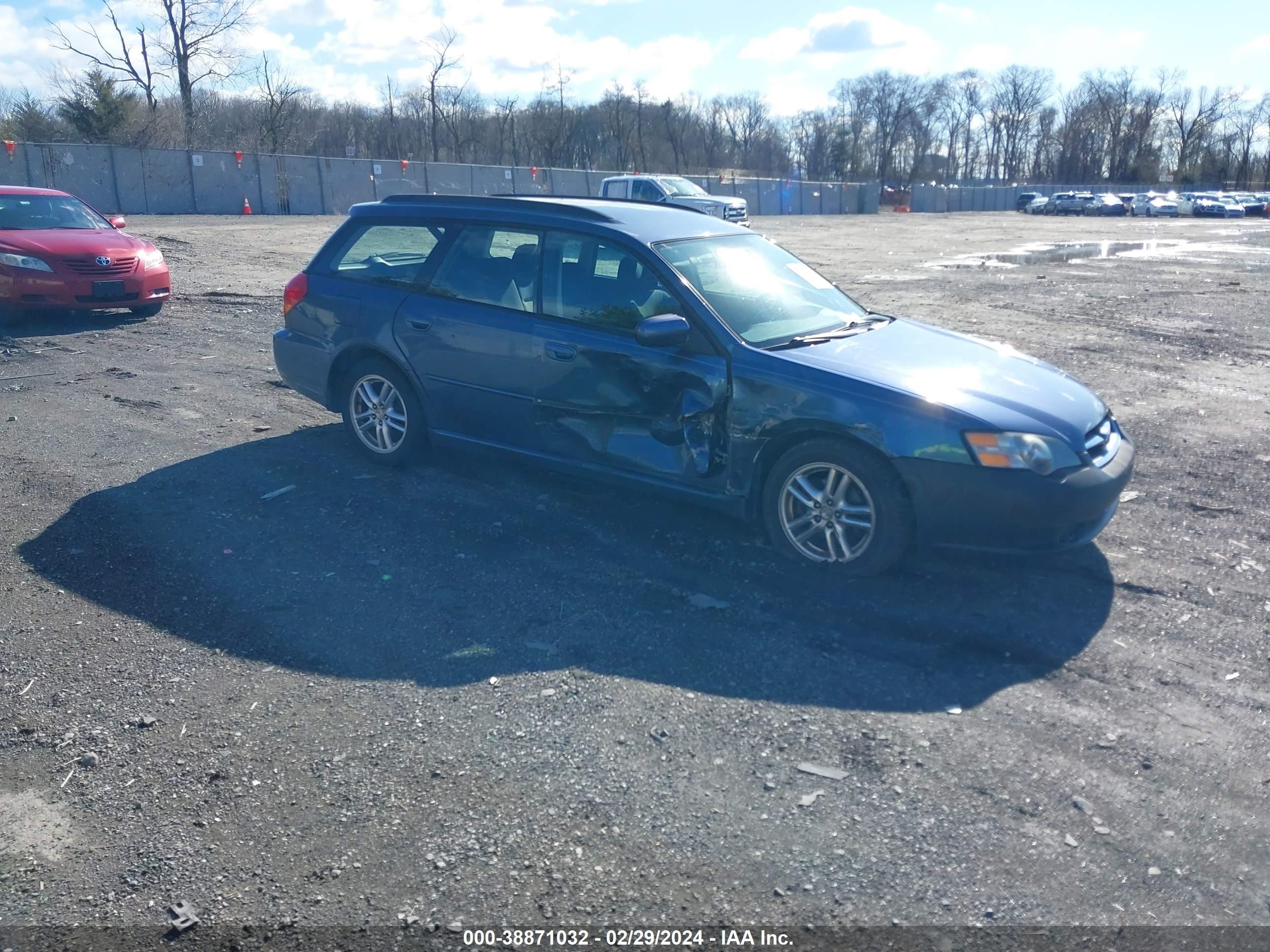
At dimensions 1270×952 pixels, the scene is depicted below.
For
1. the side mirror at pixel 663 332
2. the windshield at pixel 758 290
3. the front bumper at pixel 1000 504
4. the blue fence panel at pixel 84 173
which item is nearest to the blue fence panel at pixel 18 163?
the blue fence panel at pixel 84 173

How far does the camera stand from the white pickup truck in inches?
1164

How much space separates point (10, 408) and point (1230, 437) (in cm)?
937

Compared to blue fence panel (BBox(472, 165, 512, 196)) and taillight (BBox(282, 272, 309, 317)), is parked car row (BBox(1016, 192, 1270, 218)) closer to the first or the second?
blue fence panel (BBox(472, 165, 512, 196))

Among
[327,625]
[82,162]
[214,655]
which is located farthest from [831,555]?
[82,162]

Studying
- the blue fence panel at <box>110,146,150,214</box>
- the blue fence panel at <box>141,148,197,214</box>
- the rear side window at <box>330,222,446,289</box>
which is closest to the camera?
the rear side window at <box>330,222,446,289</box>

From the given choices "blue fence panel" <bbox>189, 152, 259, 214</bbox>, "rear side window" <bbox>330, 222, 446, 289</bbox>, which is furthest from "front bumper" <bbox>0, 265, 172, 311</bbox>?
"blue fence panel" <bbox>189, 152, 259, 214</bbox>

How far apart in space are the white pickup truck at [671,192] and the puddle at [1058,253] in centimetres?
740

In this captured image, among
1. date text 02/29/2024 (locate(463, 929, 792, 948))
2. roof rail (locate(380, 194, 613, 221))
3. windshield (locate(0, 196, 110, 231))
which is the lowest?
date text 02/29/2024 (locate(463, 929, 792, 948))

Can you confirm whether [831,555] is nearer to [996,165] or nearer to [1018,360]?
[1018,360]

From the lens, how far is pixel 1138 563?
17.5 ft

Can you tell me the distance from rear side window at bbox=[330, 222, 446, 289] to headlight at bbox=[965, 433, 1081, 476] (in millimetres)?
3579

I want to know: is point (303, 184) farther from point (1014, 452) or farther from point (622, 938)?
point (622, 938)

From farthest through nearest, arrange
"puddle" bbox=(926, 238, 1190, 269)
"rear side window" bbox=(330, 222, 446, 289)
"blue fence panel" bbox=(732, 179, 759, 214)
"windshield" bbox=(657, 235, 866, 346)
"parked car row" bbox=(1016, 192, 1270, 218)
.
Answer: "parked car row" bbox=(1016, 192, 1270, 218) → "blue fence panel" bbox=(732, 179, 759, 214) → "puddle" bbox=(926, 238, 1190, 269) → "rear side window" bbox=(330, 222, 446, 289) → "windshield" bbox=(657, 235, 866, 346)

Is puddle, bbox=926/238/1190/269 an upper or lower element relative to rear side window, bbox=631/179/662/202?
lower
